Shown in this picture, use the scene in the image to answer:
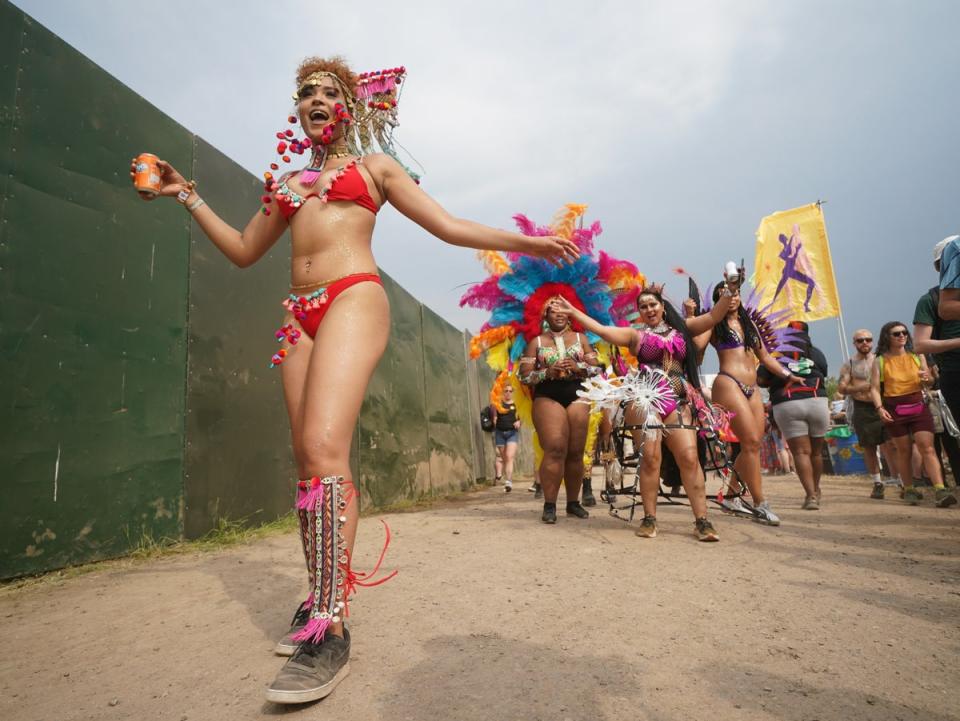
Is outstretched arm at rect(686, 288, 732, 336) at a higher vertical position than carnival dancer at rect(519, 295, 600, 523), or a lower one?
higher

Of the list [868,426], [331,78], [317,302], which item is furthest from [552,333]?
[868,426]

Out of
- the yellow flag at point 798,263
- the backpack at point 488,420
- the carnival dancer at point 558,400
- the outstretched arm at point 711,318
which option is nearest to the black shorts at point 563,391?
the carnival dancer at point 558,400

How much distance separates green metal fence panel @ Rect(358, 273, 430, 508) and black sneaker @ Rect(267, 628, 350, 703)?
4767mm

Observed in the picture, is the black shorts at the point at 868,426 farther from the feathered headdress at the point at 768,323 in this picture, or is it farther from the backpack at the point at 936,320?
the backpack at the point at 936,320

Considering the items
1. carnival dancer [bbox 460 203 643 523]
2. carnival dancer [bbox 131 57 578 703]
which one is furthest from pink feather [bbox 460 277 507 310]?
carnival dancer [bbox 131 57 578 703]

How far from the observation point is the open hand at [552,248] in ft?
7.53

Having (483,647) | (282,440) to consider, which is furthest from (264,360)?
(483,647)

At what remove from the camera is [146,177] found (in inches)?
95.9

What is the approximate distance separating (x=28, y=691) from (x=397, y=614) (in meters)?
1.30

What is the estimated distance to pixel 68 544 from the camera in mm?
3348

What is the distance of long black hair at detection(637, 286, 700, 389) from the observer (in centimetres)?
455

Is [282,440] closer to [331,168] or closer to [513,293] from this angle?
[513,293]

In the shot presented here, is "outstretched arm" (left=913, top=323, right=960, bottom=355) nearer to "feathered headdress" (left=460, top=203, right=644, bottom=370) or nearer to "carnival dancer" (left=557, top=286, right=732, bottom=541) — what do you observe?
"carnival dancer" (left=557, top=286, right=732, bottom=541)

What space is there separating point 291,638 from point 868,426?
7594 millimetres
